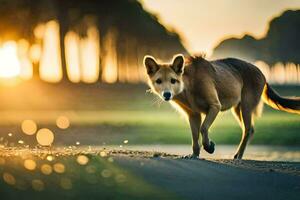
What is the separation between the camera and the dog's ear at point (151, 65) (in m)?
14.6

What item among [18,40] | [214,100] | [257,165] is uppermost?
[18,40]

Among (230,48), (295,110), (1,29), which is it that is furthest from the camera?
(230,48)

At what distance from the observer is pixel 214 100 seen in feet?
48.2

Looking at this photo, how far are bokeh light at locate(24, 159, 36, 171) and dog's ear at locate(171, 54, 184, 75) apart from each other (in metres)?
3.90

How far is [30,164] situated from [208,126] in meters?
4.12

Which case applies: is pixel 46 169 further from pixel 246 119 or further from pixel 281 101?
pixel 281 101

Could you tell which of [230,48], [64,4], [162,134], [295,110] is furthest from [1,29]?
[230,48]

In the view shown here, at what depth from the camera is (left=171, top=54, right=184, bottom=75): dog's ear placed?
1438 cm

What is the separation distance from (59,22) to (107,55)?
17.9 metres

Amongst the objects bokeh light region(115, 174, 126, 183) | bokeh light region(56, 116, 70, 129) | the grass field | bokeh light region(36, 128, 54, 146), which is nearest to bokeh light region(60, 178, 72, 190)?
bokeh light region(115, 174, 126, 183)

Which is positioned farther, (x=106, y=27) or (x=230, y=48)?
(x=230, y=48)

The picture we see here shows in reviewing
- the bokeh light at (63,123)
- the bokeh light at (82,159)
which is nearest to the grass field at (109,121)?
the bokeh light at (63,123)

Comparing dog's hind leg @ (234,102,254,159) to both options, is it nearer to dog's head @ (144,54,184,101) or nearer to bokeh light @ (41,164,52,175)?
dog's head @ (144,54,184,101)

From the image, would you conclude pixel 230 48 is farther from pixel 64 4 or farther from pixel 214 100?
pixel 214 100
